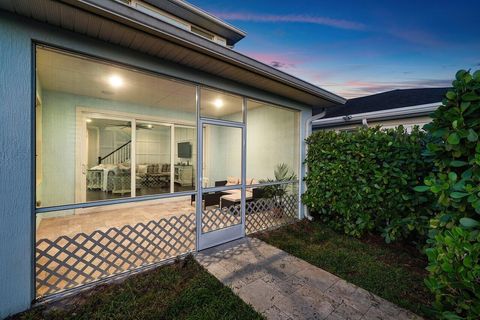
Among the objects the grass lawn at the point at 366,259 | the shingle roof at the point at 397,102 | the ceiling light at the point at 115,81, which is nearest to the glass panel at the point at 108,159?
the ceiling light at the point at 115,81

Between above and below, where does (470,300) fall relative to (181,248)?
above

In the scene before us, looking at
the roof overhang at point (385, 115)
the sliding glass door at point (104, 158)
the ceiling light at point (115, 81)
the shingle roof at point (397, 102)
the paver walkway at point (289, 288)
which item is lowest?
the paver walkway at point (289, 288)

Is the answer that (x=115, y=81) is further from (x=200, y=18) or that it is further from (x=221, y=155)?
(x=200, y=18)

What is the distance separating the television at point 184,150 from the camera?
11.6ft

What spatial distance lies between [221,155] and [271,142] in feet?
4.71

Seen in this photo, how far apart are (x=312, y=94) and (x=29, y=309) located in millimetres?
5119

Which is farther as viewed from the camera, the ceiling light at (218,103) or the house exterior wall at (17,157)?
the ceiling light at (218,103)

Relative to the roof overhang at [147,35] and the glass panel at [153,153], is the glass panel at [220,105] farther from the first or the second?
the glass panel at [153,153]

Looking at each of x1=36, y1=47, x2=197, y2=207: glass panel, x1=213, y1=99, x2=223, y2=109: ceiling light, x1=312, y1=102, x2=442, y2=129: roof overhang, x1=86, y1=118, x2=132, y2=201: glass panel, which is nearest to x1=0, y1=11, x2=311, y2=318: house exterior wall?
x1=36, y1=47, x2=197, y2=207: glass panel

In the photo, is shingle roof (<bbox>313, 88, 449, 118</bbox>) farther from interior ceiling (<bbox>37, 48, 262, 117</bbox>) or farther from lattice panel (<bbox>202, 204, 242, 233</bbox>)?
lattice panel (<bbox>202, 204, 242, 233</bbox>)

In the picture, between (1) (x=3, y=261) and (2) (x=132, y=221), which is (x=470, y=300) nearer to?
(2) (x=132, y=221)

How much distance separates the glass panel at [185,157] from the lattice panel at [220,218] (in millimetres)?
564

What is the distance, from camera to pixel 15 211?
193 cm

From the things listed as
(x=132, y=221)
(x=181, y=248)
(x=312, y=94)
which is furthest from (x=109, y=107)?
(x=312, y=94)
